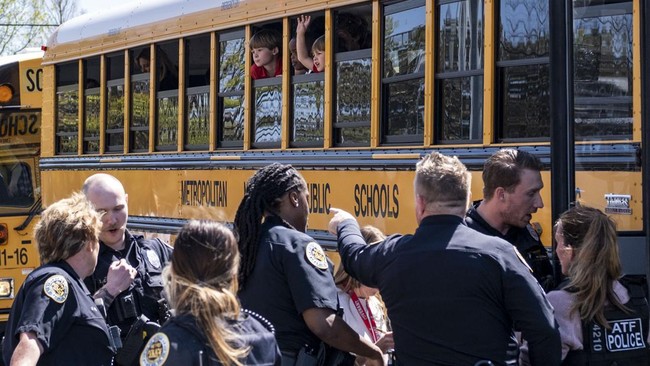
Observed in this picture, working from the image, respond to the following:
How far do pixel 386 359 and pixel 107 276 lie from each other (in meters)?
1.06

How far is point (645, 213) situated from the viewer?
4754 mm

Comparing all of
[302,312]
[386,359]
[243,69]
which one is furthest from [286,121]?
[302,312]

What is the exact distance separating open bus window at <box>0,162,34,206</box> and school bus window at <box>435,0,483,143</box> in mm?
4827

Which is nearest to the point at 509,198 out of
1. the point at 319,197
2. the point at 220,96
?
the point at 319,197

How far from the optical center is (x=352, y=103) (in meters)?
6.54

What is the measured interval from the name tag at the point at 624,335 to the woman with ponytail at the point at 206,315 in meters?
1.28

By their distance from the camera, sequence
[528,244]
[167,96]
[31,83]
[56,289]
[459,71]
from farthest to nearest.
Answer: [31,83] → [167,96] → [459,71] → [528,244] → [56,289]

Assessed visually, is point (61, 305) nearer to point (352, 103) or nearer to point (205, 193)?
point (352, 103)

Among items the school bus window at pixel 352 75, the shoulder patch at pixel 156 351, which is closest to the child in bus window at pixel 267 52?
the school bus window at pixel 352 75

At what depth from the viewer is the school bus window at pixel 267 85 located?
284 inches

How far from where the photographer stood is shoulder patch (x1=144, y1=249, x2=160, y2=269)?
4.62m

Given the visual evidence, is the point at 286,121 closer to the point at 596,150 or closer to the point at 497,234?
the point at 596,150

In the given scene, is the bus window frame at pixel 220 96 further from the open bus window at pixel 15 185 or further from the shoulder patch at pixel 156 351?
the shoulder patch at pixel 156 351

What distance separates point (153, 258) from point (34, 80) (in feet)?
20.0
